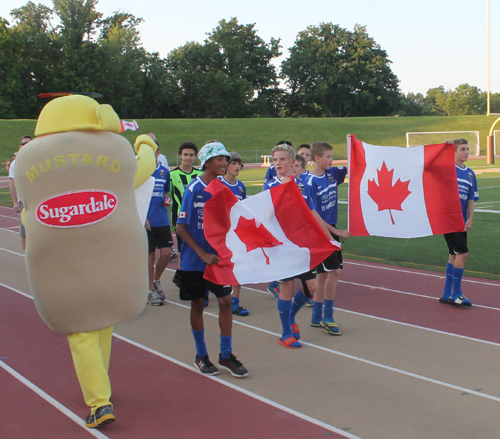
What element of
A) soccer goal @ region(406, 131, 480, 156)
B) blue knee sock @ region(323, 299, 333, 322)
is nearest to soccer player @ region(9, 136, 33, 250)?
blue knee sock @ region(323, 299, 333, 322)

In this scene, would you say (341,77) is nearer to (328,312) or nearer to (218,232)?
(328,312)

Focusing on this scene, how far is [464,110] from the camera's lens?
12538 cm

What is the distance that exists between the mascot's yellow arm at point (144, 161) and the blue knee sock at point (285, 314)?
1.90 metres

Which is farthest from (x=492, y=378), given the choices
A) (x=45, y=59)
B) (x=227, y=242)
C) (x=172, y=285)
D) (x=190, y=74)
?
(x=190, y=74)

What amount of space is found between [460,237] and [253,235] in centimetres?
334

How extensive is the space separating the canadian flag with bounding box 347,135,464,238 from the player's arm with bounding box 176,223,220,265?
2716mm

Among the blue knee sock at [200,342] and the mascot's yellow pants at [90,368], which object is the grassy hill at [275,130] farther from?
the mascot's yellow pants at [90,368]

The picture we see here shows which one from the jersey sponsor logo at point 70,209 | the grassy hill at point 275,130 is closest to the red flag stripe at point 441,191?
the jersey sponsor logo at point 70,209

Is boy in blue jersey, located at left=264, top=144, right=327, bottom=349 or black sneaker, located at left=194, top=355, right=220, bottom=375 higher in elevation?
boy in blue jersey, located at left=264, top=144, right=327, bottom=349

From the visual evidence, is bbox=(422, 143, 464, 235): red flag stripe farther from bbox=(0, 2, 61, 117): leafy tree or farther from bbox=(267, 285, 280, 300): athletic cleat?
bbox=(0, 2, 61, 117): leafy tree

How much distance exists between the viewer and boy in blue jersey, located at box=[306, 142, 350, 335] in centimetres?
596

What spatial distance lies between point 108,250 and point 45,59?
7450 centimetres

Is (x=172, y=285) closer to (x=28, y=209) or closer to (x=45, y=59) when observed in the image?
(x=28, y=209)

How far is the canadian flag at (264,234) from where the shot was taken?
4.66 m
